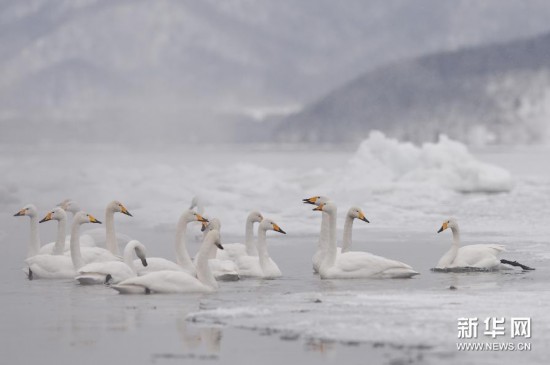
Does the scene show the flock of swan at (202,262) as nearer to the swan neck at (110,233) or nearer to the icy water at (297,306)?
the swan neck at (110,233)

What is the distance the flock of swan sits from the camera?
1341cm

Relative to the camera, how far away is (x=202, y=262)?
1341cm

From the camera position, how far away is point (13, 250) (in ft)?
63.8

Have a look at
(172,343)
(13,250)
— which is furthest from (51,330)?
(13,250)

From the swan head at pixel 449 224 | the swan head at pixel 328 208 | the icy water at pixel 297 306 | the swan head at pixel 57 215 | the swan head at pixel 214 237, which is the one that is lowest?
the icy water at pixel 297 306

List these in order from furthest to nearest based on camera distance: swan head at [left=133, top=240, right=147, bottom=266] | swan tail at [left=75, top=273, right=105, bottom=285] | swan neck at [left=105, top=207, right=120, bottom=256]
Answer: swan neck at [left=105, top=207, right=120, bottom=256] → swan head at [left=133, top=240, right=147, bottom=266] → swan tail at [left=75, top=273, right=105, bottom=285]

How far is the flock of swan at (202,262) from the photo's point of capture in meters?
13.4

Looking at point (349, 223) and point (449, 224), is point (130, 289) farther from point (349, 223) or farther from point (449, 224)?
point (449, 224)

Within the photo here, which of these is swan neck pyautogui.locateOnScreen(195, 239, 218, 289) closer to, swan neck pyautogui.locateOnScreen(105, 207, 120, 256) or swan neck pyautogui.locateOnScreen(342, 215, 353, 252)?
swan neck pyautogui.locateOnScreen(105, 207, 120, 256)

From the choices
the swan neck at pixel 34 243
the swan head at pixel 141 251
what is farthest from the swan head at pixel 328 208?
the swan neck at pixel 34 243

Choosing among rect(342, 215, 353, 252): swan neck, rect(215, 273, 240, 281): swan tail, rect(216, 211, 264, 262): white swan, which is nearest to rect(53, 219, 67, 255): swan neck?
rect(216, 211, 264, 262): white swan

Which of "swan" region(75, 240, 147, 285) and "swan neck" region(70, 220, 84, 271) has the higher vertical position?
"swan neck" region(70, 220, 84, 271)

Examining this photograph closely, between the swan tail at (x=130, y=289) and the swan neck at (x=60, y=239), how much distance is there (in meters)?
2.95

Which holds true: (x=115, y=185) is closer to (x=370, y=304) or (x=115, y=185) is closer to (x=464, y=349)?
(x=370, y=304)
